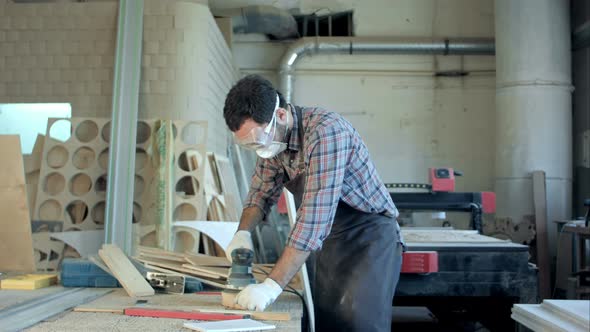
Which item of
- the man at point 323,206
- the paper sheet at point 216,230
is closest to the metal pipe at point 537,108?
the paper sheet at point 216,230

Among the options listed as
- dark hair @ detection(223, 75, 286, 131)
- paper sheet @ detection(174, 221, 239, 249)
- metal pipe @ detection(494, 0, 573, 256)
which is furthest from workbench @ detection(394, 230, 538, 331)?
metal pipe @ detection(494, 0, 573, 256)

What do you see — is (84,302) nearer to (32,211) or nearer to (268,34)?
(32,211)

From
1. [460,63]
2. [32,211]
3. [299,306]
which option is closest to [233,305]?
[299,306]

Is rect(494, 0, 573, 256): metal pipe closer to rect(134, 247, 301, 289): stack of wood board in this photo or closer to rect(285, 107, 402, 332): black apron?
rect(134, 247, 301, 289): stack of wood board

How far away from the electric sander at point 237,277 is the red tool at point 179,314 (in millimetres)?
129

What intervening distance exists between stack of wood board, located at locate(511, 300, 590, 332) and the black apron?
1.47 feet

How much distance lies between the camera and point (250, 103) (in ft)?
6.19

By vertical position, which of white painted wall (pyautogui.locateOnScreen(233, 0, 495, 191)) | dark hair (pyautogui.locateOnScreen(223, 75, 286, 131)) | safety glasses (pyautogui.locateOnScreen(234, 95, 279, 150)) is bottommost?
safety glasses (pyautogui.locateOnScreen(234, 95, 279, 150))

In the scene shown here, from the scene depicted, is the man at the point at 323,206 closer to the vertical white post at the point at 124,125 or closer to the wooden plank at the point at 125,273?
the wooden plank at the point at 125,273

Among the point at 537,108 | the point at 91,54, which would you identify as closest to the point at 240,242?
the point at 91,54

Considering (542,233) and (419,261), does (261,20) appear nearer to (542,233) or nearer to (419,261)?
(542,233)

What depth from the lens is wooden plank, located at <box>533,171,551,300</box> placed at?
5.36m

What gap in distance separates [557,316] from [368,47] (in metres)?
5.00

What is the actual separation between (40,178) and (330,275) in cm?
315
